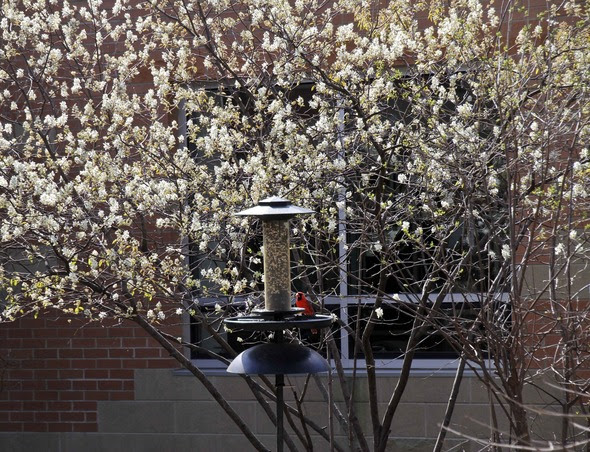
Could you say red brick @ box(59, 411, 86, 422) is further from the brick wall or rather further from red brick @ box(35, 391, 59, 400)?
red brick @ box(35, 391, 59, 400)

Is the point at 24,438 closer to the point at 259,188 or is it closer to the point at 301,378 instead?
the point at 301,378

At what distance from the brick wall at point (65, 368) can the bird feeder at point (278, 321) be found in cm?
427

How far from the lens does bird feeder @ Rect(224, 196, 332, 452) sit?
4066 millimetres

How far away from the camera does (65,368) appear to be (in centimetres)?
865

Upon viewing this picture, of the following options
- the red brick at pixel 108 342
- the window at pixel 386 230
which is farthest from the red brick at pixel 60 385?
the window at pixel 386 230

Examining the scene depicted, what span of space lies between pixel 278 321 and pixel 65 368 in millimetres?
5017

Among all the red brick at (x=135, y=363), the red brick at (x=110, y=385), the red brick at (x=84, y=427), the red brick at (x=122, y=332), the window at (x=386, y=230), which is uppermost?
the window at (x=386, y=230)

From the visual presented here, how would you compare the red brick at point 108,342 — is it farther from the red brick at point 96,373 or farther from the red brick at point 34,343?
the red brick at point 34,343

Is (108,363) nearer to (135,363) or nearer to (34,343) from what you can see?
(135,363)

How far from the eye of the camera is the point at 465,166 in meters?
5.68

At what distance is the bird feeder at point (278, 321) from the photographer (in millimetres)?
4066

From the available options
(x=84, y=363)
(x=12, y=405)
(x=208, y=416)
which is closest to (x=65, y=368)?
(x=84, y=363)

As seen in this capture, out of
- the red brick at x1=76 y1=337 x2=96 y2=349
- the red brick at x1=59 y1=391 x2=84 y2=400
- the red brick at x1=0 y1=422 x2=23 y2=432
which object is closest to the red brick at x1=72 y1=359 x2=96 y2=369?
the red brick at x1=76 y1=337 x2=96 y2=349

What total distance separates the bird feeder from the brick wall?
4265 millimetres
